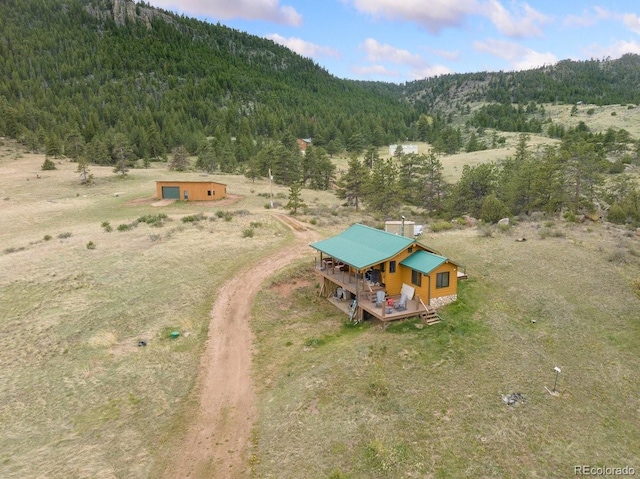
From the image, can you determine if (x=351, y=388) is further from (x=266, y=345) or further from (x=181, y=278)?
(x=181, y=278)

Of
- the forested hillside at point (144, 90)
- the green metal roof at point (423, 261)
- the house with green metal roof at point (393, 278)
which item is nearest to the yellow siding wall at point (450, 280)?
the house with green metal roof at point (393, 278)

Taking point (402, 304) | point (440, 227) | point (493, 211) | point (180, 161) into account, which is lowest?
point (402, 304)

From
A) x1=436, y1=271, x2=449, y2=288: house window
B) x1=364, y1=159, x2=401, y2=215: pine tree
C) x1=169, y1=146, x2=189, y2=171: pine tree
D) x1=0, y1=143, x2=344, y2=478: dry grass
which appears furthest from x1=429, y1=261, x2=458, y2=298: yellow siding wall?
x1=169, y1=146, x2=189, y2=171: pine tree

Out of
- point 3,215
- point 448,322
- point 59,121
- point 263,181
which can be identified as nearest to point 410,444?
point 448,322

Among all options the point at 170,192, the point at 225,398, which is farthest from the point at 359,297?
the point at 170,192

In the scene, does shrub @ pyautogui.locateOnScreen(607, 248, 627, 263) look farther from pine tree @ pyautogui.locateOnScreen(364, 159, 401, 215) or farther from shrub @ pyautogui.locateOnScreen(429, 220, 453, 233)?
pine tree @ pyautogui.locateOnScreen(364, 159, 401, 215)

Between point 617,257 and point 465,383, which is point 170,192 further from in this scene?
point 617,257
